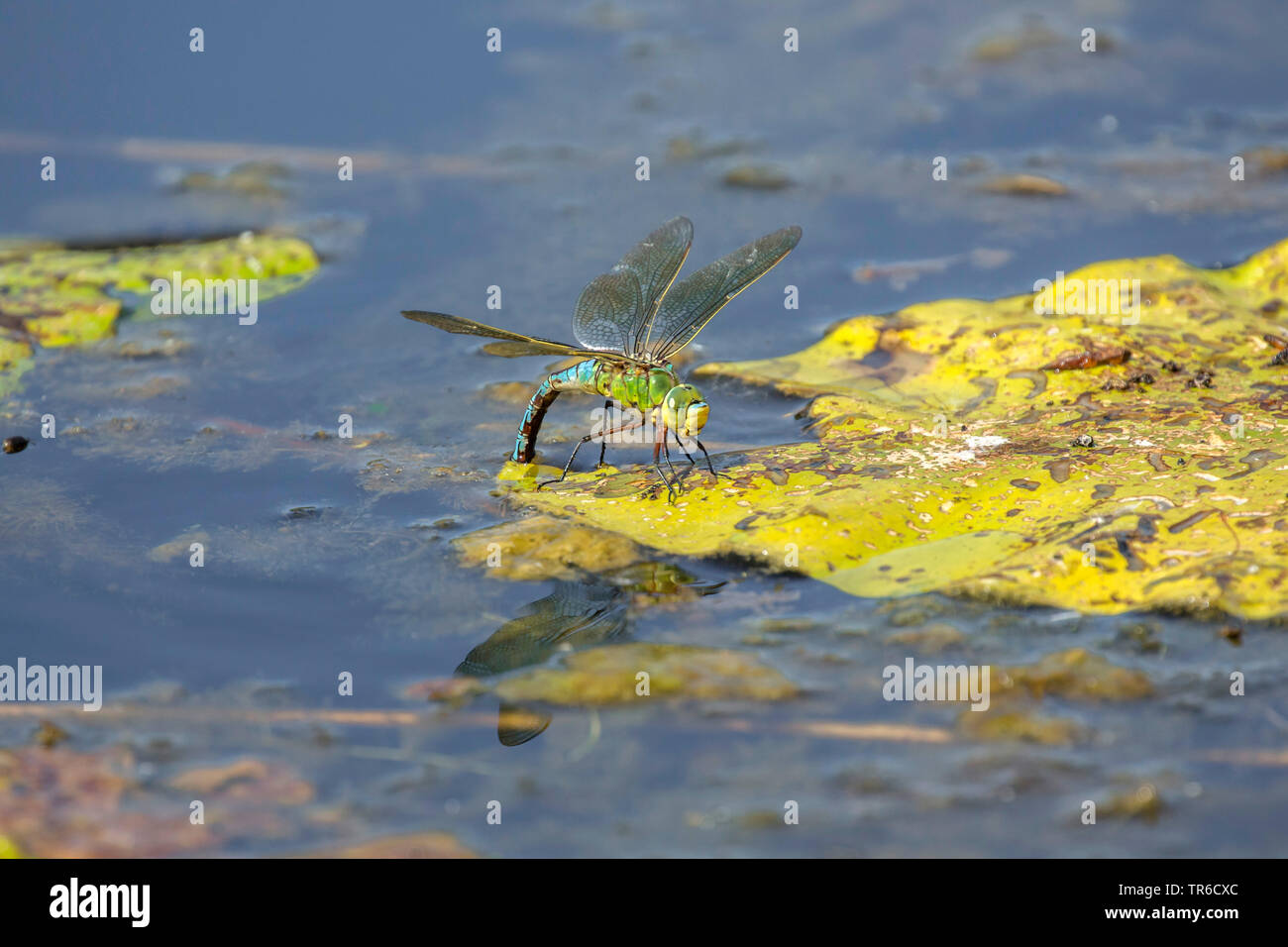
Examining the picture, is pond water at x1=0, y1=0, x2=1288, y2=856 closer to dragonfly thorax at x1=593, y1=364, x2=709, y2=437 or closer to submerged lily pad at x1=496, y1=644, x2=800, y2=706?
submerged lily pad at x1=496, y1=644, x2=800, y2=706

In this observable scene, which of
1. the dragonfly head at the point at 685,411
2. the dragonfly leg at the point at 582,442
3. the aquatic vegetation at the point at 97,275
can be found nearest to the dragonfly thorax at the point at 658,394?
the dragonfly head at the point at 685,411

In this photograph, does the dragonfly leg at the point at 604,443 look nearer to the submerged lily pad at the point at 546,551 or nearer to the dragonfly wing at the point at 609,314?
the dragonfly wing at the point at 609,314

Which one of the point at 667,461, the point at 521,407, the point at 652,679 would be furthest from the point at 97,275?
the point at 652,679

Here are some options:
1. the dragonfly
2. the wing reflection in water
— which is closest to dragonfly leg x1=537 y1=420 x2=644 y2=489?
the dragonfly

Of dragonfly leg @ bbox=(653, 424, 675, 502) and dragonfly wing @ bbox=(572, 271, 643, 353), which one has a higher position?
dragonfly wing @ bbox=(572, 271, 643, 353)

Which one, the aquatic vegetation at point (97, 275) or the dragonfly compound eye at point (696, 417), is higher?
the aquatic vegetation at point (97, 275)
